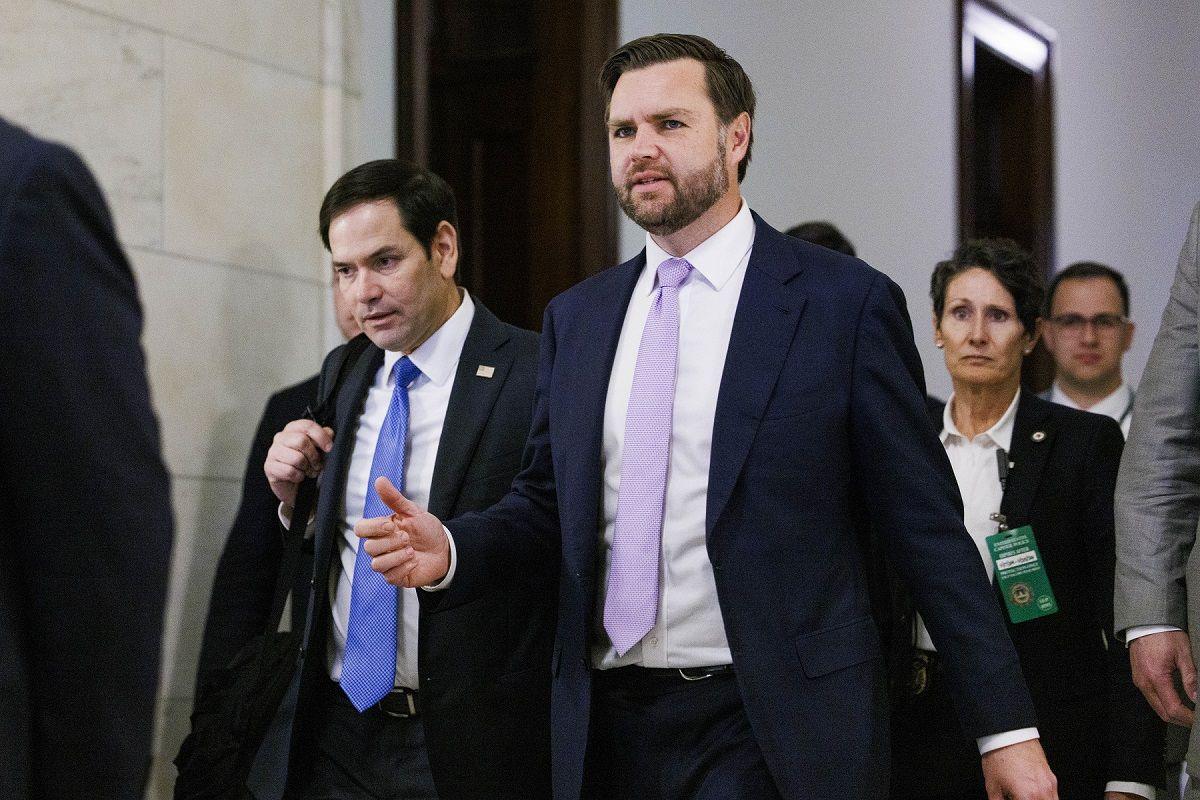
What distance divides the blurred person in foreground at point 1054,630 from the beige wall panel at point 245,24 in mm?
2371

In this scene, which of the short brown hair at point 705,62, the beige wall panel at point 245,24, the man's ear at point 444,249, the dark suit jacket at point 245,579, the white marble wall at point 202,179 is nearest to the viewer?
the short brown hair at point 705,62

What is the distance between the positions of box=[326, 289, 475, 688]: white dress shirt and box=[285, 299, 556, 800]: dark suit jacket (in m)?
0.03

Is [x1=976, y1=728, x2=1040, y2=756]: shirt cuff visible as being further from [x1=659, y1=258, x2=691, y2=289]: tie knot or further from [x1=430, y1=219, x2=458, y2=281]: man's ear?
[x1=430, y1=219, x2=458, y2=281]: man's ear

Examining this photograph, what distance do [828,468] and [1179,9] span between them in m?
8.26

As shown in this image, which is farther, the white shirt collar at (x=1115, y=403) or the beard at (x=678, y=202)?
the white shirt collar at (x=1115, y=403)

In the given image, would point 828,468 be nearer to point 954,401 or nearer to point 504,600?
point 504,600

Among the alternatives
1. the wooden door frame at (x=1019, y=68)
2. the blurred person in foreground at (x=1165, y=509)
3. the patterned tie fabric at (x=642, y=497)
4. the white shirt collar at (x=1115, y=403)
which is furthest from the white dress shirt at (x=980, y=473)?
the wooden door frame at (x=1019, y=68)

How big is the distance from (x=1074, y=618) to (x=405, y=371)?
4.96 ft

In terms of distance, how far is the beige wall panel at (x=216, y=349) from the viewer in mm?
4281

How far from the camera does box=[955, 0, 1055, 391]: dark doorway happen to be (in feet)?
27.1

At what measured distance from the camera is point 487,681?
9.99ft

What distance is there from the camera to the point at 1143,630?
109 inches

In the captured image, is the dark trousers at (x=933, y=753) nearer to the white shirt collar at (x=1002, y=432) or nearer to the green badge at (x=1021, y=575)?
the green badge at (x=1021, y=575)

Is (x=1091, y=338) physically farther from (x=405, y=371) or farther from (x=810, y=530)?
(x=810, y=530)
